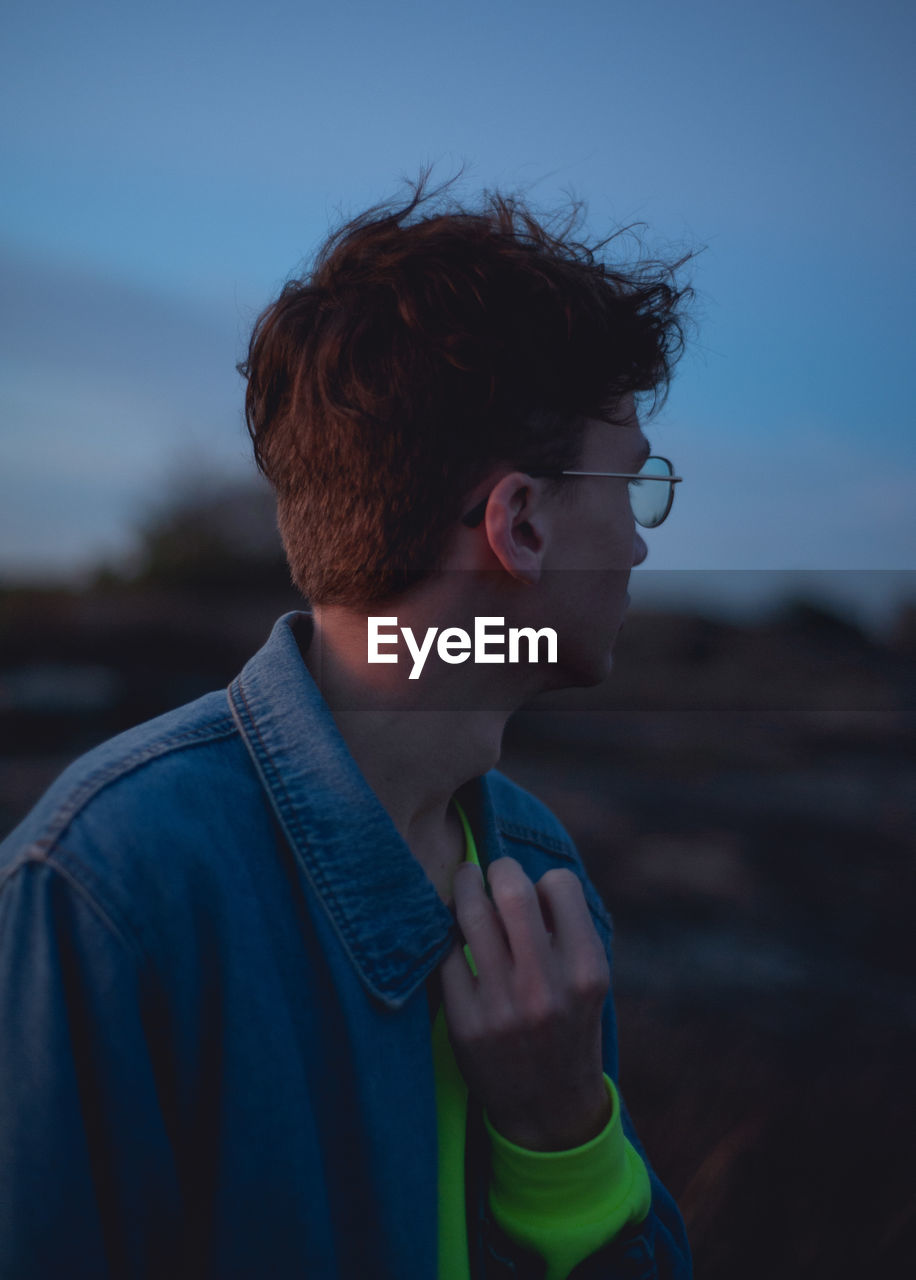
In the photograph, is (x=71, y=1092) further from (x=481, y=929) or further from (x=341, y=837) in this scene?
(x=481, y=929)

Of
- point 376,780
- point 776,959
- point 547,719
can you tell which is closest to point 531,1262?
point 376,780

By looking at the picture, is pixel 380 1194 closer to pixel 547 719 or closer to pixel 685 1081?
pixel 685 1081

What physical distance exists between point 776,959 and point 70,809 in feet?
11.9

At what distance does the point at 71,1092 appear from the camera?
94 cm

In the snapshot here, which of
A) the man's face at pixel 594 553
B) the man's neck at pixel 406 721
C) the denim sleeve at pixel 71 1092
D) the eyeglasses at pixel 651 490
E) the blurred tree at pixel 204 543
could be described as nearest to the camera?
the denim sleeve at pixel 71 1092

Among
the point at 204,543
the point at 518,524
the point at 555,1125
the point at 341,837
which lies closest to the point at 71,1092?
the point at 341,837

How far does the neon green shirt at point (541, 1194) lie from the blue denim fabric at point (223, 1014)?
6 cm

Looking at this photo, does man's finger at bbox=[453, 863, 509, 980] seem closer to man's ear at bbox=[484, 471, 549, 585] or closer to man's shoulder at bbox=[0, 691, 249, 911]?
man's shoulder at bbox=[0, 691, 249, 911]

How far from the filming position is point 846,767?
5.82 m

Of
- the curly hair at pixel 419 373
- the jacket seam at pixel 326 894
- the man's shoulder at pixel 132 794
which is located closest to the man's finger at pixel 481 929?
the jacket seam at pixel 326 894

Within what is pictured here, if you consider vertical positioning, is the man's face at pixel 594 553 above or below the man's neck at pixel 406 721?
above

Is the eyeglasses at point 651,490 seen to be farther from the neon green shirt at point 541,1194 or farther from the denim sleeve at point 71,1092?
the denim sleeve at point 71,1092

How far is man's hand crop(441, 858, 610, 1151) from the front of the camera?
1209 millimetres

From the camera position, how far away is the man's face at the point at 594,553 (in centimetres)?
153
